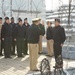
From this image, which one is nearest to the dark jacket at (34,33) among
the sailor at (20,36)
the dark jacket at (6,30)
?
the dark jacket at (6,30)

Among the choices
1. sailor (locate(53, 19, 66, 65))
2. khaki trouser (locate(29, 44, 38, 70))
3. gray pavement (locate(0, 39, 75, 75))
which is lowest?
gray pavement (locate(0, 39, 75, 75))

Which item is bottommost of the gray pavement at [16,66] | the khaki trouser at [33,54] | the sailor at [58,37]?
the gray pavement at [16,66]

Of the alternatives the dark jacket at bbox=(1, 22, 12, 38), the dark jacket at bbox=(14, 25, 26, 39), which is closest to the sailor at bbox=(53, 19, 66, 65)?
the dark jacket at bbox=(1, 22, 12, 38)

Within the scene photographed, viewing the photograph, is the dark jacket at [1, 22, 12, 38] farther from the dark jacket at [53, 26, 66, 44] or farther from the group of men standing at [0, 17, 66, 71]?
the dark jacket at [53, 26, 66, 44]

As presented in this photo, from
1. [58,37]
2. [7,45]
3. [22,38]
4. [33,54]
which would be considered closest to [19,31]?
[22,38]

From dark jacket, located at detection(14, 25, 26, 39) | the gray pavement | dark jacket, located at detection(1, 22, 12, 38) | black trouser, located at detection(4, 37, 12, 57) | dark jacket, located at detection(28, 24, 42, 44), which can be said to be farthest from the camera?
dark jacket, located at detection(14, 25, 26, 39)

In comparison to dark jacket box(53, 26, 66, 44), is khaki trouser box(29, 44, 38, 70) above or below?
below

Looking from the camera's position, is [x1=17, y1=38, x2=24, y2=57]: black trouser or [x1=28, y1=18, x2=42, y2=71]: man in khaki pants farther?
[x1=17, y1=38, x2=24, y2=57]: black trouser

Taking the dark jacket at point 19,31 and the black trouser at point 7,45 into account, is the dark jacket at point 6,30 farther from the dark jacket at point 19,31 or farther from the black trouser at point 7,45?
the dark jacket at point 19,31

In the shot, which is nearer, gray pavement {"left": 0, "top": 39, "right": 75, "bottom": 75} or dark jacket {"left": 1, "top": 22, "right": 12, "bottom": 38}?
gray pavement {"left": 0, "top": 39, "right": 75, "bottom": 75}

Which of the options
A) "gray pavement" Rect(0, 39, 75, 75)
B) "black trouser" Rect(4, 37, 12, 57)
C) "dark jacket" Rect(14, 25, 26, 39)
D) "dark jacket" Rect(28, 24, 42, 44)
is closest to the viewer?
"gray pavement" Rect(0, 39, 75, 75)

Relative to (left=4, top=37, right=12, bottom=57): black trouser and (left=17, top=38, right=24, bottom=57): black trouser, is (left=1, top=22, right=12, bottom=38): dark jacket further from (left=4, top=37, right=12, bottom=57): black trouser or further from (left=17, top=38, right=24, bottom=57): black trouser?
(left=17, top=38, right=24, bottom=57): black trouser

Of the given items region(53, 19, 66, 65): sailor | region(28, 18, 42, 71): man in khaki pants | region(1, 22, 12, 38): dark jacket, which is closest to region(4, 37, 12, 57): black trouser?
region(1, 22, 12, 38): dark jacket

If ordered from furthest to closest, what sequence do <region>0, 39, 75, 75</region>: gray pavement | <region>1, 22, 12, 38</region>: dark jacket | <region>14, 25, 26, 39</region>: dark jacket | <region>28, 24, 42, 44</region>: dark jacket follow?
1. <region>14, 25, 26, 39</region>: dark jacket
2. <region>1, 22, 12, 38</region>: dark jacket
3. <region>28, 24, 42, 44</region>: dark jacket
4. <region>0, 39, 75, 75</region>: gray pavement
